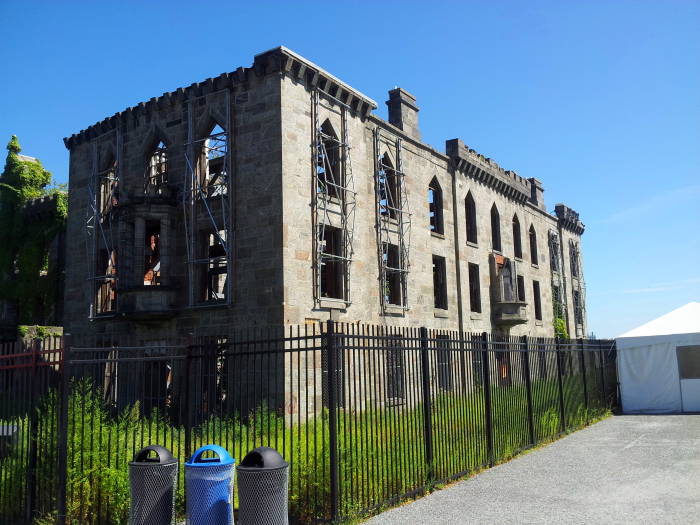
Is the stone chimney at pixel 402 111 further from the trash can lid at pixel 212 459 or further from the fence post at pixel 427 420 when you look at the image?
the trash can lid at pixel 212 459

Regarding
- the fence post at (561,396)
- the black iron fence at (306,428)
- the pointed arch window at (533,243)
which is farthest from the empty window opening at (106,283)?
the pointed arch window at (533,243)

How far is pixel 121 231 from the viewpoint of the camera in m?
19.2

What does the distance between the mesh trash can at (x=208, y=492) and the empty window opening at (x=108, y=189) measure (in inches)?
671

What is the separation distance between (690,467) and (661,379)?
11.1m

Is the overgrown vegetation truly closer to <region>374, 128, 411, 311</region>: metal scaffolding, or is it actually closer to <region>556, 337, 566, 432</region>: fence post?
<region>556, 337, 566, 432</region>: fence post

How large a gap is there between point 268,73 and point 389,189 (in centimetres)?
663

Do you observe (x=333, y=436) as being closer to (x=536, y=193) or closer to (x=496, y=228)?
(x=496, y=228)

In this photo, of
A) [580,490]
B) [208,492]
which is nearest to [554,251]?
[580,490]

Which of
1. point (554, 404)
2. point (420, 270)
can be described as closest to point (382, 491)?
point (554, 404)

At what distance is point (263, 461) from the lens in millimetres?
6352

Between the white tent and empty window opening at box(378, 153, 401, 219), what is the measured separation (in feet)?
29.8

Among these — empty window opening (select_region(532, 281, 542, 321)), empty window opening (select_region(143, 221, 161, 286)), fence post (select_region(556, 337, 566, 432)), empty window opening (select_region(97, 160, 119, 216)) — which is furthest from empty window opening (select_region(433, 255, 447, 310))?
empty window opening (select_region(97, 160, 119, 216))

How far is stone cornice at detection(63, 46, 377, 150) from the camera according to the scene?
17547 millimetres

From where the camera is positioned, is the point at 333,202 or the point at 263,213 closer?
the point at 263,213
